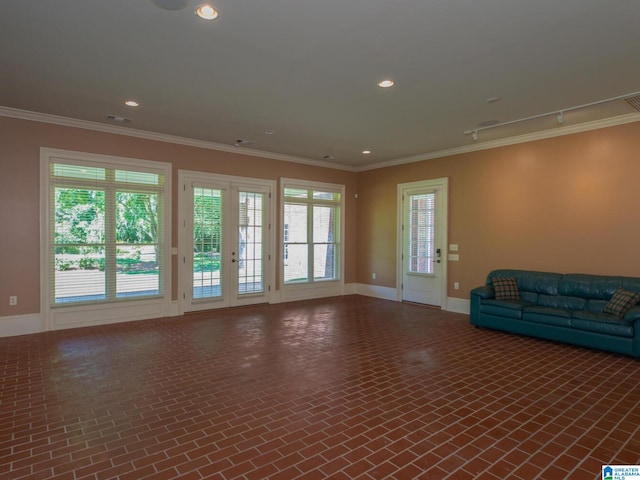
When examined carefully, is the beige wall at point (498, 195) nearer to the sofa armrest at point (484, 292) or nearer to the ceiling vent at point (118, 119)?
the ceiling vent at point (118, 119)

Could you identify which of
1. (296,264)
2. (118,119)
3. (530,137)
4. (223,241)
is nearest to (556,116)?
(530,137)

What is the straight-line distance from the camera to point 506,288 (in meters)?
5.57

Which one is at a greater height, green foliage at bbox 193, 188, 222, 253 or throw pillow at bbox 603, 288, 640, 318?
green foliage at bbox 193, 188, 222, 253

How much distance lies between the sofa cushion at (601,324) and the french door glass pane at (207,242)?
545 centimetres

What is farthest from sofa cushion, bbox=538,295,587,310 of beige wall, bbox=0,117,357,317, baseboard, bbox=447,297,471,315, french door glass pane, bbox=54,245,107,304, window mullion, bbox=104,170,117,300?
beige wall, bbox=0,117,357,317

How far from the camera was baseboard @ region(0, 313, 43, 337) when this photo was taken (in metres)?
4.90

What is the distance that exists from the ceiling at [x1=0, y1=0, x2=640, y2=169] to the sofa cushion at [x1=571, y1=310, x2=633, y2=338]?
2.53 meters

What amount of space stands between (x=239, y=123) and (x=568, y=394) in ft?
16.3

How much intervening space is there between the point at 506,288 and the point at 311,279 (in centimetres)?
394

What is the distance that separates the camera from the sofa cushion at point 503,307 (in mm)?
5097

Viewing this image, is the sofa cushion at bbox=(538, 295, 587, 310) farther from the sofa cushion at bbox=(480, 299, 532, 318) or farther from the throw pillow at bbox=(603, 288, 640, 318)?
the throw pillow at bbox=(603, 288, 640, 318)

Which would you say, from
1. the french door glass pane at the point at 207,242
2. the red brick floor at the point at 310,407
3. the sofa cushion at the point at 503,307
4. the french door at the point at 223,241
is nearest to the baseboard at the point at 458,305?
the sofa cushion at the point at 503,307

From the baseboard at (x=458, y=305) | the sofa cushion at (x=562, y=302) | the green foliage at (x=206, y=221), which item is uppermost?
the green foliage at (x=206, y=221)

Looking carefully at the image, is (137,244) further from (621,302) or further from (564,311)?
(621,302)
